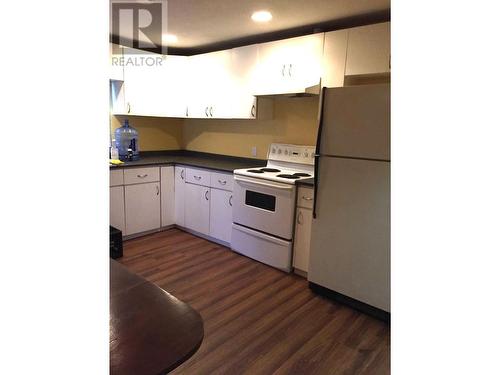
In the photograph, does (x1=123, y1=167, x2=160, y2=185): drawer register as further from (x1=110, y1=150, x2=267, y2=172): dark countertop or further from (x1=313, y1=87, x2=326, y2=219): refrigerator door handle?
(x1=313, y1=87, x2=326, y2=219): refrigerator door handle

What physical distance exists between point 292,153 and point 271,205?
0.68 meters

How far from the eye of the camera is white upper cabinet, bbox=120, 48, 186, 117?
366 centimetres

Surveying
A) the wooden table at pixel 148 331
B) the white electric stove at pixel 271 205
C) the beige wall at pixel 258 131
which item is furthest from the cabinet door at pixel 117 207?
the wooden table at pixel 148 331

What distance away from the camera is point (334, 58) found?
268 centimetres

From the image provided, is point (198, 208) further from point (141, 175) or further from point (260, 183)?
point (260, 183)

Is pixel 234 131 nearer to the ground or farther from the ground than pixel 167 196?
farther from the ground

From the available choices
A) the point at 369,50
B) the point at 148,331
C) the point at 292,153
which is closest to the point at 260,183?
the point at 292,153

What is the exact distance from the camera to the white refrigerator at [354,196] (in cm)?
214

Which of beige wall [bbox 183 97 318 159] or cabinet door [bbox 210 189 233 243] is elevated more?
beige wall [bbox 183 97 318 159]

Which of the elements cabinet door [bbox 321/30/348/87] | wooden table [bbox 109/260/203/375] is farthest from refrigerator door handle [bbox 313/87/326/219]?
wooden table [bbox 109/260/203/375]
